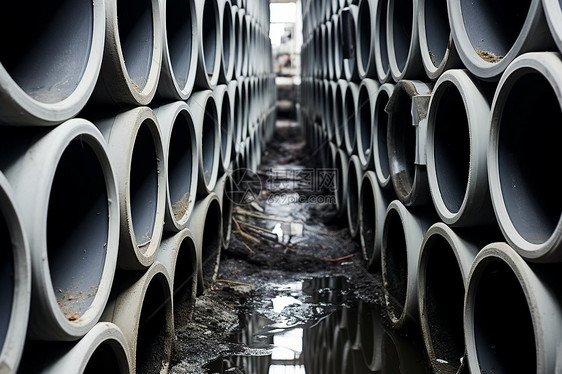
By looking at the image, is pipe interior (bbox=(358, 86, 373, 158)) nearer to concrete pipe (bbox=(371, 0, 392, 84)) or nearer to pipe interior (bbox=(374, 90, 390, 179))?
pipe interior (bbox=(374, 90, 390, 179))

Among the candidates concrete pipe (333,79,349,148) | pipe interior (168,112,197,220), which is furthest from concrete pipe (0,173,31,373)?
concrete pipe (333,79,349,148)

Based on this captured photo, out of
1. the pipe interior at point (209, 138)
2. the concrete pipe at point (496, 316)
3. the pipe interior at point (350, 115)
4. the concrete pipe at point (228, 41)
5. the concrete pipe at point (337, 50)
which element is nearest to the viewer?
the concrete pipe at point (496, 316)

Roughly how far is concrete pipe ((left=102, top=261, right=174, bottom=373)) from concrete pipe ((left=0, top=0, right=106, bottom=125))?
2.24 feet

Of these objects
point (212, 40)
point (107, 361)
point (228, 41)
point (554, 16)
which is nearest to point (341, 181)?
point (228, 41)

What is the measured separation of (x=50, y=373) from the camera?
108 cm

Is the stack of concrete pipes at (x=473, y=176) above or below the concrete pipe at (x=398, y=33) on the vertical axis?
below

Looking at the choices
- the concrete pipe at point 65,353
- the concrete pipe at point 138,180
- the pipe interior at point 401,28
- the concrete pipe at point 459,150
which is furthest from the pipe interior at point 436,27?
the concrete pipe at point 65,353

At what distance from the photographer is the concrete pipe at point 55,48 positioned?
1.17 metres

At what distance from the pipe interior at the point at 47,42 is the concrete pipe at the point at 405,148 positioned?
4.32 ft

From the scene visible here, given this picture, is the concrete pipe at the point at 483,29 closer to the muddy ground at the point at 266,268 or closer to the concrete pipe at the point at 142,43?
the concrete pipe at the point at 142,43

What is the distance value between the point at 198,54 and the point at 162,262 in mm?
1014

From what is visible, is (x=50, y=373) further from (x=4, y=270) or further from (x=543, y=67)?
(x=543, y=67)

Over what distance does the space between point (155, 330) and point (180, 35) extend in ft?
4.37

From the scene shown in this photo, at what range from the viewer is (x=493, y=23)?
1.62m
